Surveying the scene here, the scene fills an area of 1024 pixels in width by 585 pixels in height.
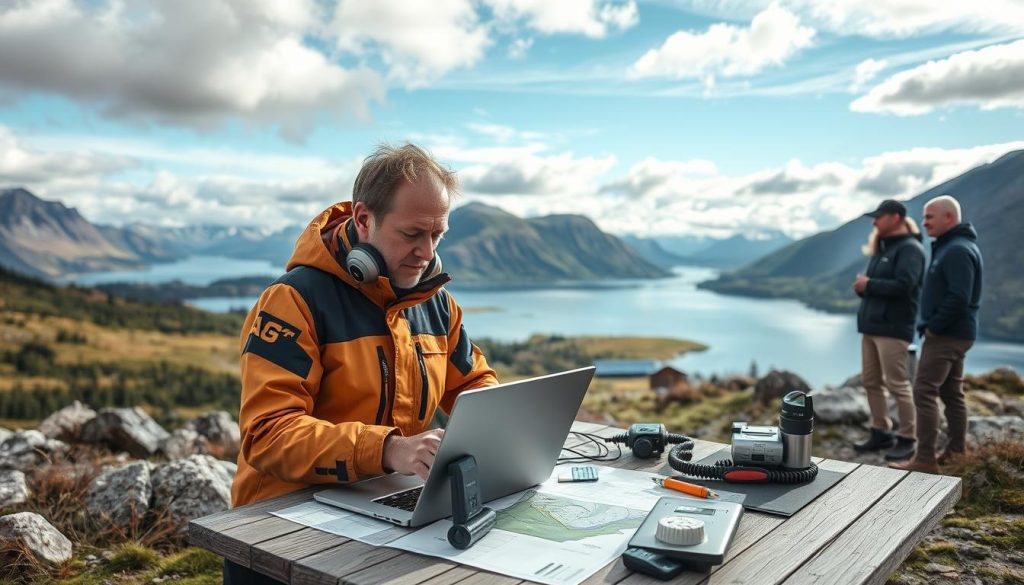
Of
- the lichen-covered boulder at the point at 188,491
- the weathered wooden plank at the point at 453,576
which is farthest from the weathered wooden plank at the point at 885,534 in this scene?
the lichen-covered boulder at the point at 188,491

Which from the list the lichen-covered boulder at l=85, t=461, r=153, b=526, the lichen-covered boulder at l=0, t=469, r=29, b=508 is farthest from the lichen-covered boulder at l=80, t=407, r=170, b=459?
the lichen-covered boulder at l=85, t=461, r=153, b=526

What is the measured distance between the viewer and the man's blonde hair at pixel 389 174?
8.21 feet

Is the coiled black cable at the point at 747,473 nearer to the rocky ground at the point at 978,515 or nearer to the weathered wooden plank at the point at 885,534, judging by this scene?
the weathered wooden plank at the point at 885,534

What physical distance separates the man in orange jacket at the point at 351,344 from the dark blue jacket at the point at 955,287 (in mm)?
5578

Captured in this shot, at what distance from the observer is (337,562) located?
5.78 feet

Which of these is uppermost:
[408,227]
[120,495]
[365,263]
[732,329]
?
[408,227]

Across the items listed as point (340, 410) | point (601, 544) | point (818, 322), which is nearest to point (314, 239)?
point (340, 410)

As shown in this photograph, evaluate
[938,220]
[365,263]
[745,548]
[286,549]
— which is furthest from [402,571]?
[938,220]

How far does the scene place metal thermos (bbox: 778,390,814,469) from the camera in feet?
7.97

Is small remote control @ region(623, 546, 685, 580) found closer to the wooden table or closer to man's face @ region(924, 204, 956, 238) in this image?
the wooden table

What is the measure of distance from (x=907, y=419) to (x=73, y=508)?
24.7 feet

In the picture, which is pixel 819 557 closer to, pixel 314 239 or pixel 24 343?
pixel 314 239

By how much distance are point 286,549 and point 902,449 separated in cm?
711

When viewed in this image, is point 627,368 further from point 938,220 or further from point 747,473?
point 747,473
